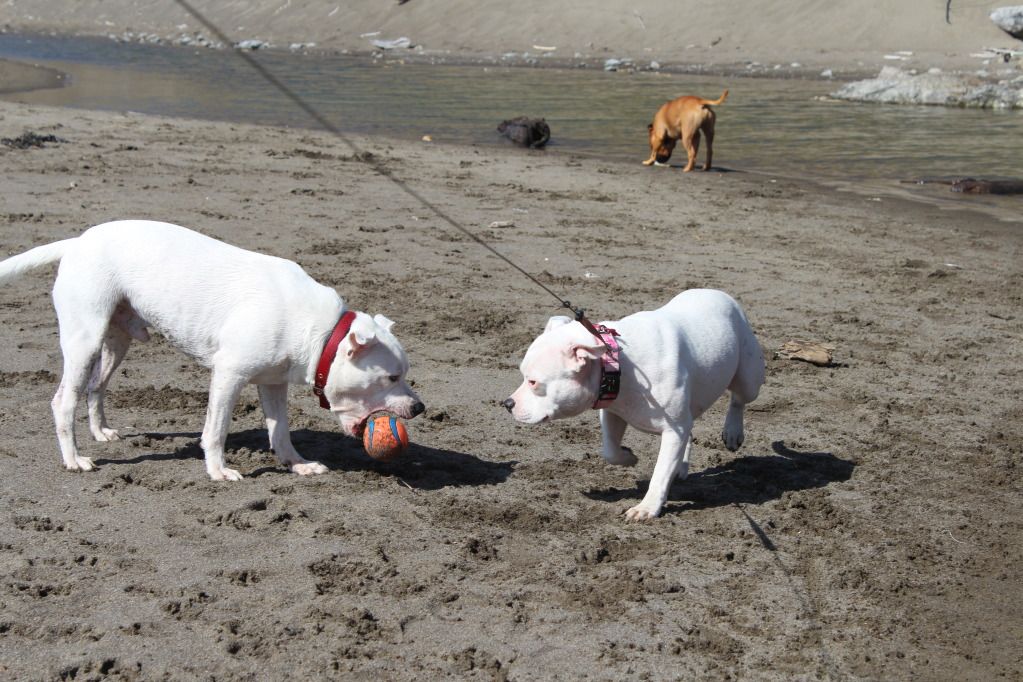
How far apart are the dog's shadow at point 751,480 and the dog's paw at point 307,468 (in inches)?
52.4

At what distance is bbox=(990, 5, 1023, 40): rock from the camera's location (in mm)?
30156

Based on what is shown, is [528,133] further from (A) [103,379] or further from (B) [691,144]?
(A) [103,379]

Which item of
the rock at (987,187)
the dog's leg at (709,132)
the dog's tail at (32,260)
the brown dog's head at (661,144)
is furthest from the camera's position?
the brown dog's head at (661,144)

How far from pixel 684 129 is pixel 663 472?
11.6m

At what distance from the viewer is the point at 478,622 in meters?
4.14

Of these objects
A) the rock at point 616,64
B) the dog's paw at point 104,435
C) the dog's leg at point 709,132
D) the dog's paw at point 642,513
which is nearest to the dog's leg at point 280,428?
the dog's paw at point 104,435

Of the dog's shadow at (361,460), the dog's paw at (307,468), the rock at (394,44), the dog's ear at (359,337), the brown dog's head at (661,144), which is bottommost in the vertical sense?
the dog's shadow at (361,460)

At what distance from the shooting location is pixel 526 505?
522 cm

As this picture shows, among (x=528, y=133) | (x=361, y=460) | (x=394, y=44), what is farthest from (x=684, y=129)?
(x=394, y=44)

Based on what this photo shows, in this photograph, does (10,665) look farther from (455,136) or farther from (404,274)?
(455,136)

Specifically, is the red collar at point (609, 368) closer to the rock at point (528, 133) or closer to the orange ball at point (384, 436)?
the orange ball at point (384, 436)

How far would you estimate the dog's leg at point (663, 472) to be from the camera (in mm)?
5020

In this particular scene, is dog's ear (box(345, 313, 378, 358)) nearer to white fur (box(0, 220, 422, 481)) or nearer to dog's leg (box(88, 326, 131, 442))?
white fur (box(0, 220, 422, 481))

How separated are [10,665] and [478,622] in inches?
63.4
